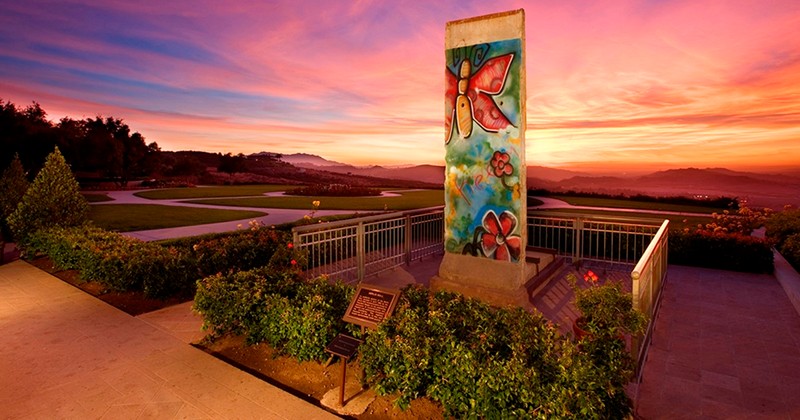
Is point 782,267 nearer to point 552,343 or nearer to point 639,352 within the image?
point 639,352

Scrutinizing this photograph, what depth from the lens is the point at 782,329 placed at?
6.96m

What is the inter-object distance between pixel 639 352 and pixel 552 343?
2114mm

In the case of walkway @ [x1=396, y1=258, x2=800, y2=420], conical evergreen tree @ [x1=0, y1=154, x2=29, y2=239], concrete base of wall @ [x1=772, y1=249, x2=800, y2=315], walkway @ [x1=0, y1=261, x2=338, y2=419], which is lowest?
walkway @ [x1=396, y1=258, x2=800, y2=420]

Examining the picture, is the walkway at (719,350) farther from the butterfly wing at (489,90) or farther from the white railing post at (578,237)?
the butterfly wing at (489,90)

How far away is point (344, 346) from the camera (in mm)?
4609

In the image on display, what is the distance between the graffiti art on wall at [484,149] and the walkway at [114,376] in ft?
15.9

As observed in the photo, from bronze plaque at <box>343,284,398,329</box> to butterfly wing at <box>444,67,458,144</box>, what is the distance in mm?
4336

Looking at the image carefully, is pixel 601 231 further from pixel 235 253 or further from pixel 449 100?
pixel 235 253

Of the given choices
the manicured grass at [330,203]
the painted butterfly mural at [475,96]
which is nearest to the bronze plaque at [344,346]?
the painted butterfly mural at [475,96]

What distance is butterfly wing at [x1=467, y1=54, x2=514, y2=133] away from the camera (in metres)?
7.67

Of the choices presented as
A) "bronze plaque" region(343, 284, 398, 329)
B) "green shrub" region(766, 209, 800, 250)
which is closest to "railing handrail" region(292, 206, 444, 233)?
"bronze plaque" region(343, 284, 398, 329)

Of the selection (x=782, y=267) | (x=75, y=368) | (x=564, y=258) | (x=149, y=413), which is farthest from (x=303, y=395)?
(x=782, y=267)

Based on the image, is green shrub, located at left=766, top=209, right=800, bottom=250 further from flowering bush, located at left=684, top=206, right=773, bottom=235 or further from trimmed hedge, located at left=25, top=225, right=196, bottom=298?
trimmed hedge, located at left=25, top=225, right=196, bottom=298

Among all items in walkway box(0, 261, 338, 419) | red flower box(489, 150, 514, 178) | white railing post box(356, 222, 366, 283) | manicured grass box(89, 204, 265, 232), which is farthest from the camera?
manicured grass box(89, 204, 265, 232)
